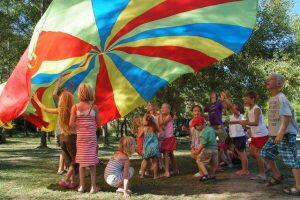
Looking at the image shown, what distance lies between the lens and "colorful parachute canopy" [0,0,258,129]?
579 centimetres

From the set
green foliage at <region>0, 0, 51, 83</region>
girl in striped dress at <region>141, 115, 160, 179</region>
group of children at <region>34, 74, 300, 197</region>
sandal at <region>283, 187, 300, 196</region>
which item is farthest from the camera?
green foliage at <region>0, 0, 51, 83</region>

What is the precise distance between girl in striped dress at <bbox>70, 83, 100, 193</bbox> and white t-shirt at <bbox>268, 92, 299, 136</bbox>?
2.51 metres

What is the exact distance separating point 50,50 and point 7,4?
14.5 m

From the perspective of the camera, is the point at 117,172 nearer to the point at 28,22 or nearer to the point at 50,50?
the point at 50,50

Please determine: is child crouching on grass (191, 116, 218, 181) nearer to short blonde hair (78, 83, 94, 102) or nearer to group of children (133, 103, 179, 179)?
group of children (133, 103, 179, 179)

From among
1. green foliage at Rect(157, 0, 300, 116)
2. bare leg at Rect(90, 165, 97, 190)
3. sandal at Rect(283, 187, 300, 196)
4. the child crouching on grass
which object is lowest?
sandal at Rect(283, 187, 300, 196)

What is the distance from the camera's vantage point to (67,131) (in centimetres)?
641

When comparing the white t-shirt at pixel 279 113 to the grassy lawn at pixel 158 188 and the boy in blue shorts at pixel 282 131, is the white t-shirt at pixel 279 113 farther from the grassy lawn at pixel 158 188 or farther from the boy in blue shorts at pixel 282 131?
the grassy lawn at pixel 158 188

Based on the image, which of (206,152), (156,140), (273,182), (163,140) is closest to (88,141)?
(156,140)

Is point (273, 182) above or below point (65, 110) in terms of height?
below

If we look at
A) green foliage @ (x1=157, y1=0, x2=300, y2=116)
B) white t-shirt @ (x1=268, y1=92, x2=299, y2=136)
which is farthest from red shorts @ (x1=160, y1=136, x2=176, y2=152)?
green foliage @ (x1=157, y1=0, x2=300, y2=116)

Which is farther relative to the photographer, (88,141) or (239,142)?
(239,142)

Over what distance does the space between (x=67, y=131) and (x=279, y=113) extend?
2.99 metres

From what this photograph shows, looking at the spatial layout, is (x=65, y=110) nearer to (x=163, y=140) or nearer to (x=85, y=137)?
(x=85, y=137)
